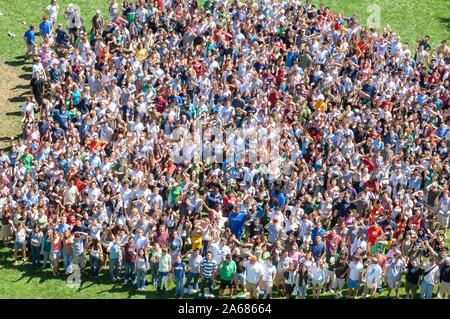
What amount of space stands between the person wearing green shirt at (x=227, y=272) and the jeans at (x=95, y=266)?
13.0 ft

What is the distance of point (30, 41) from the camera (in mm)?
41438

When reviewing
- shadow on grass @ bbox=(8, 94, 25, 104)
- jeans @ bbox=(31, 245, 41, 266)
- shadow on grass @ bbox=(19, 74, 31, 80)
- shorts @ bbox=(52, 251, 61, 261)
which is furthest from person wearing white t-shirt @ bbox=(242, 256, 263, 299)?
shadow on grass @ bbox=(19, 74, 31, 80)

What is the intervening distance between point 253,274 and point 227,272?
0.81 m

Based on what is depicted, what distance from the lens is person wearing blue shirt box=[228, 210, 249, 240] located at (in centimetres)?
3148

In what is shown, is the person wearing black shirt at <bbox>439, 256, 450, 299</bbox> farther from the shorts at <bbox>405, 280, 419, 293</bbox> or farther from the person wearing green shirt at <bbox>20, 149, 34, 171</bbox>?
the person wearing green shirt at <bbox>20, 149, 34, 171</bbox>

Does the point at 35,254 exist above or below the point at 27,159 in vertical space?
below

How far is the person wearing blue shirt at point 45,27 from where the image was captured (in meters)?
41.8

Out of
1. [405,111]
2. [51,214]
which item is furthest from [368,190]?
[51,214]

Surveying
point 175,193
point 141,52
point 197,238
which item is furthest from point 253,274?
point 141,52

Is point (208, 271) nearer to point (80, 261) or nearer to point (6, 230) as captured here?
point (80, 261)

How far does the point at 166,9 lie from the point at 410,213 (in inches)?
608

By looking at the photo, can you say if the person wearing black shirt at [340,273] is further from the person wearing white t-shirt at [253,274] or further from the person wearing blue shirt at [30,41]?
the person wearing blue shirt at [30,41]

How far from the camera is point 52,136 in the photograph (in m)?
34.9
